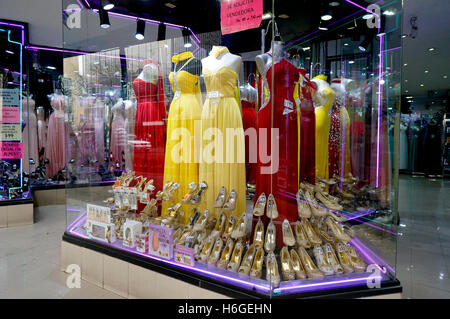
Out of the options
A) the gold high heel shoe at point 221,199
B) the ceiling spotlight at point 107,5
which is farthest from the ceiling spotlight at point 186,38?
the gold high heel shoe at point 221,199

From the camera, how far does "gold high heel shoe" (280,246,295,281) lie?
64.2 inches

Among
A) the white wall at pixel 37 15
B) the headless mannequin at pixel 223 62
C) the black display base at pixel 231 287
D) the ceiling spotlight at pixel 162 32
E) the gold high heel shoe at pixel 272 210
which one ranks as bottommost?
the black display base at pixel 231 287

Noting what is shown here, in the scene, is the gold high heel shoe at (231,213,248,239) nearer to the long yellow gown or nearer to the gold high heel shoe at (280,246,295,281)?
the gold high heel shoe at (280,246,295,281)

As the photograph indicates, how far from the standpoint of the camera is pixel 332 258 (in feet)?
5.76

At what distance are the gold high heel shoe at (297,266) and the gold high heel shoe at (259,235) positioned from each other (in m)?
0.20

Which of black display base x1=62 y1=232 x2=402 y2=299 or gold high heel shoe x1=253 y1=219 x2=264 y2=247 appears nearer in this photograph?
black display base x1=62 y1=232 x2=402 y2=299

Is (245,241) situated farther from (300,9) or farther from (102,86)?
(102,86)

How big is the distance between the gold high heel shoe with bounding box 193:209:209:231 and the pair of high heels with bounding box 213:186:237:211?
0.13 metres

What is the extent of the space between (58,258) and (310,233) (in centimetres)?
241

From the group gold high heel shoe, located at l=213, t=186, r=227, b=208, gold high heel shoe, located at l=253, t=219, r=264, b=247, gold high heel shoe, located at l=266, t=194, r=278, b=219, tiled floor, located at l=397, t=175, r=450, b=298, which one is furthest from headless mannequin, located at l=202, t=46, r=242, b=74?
tiled floor, located at l=397, t=175, r=450, b=298

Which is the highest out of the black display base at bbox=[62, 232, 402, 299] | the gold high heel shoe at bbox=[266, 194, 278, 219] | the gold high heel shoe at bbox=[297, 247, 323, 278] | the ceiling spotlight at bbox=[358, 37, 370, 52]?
the ceiling spotlight at bbox=[358, 37, 370, 52]

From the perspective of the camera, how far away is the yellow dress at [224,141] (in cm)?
211

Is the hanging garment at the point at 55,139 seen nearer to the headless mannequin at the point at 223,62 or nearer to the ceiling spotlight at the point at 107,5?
the ceiling spotlight at the point at 107,5

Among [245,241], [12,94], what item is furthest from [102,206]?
[12,94]
